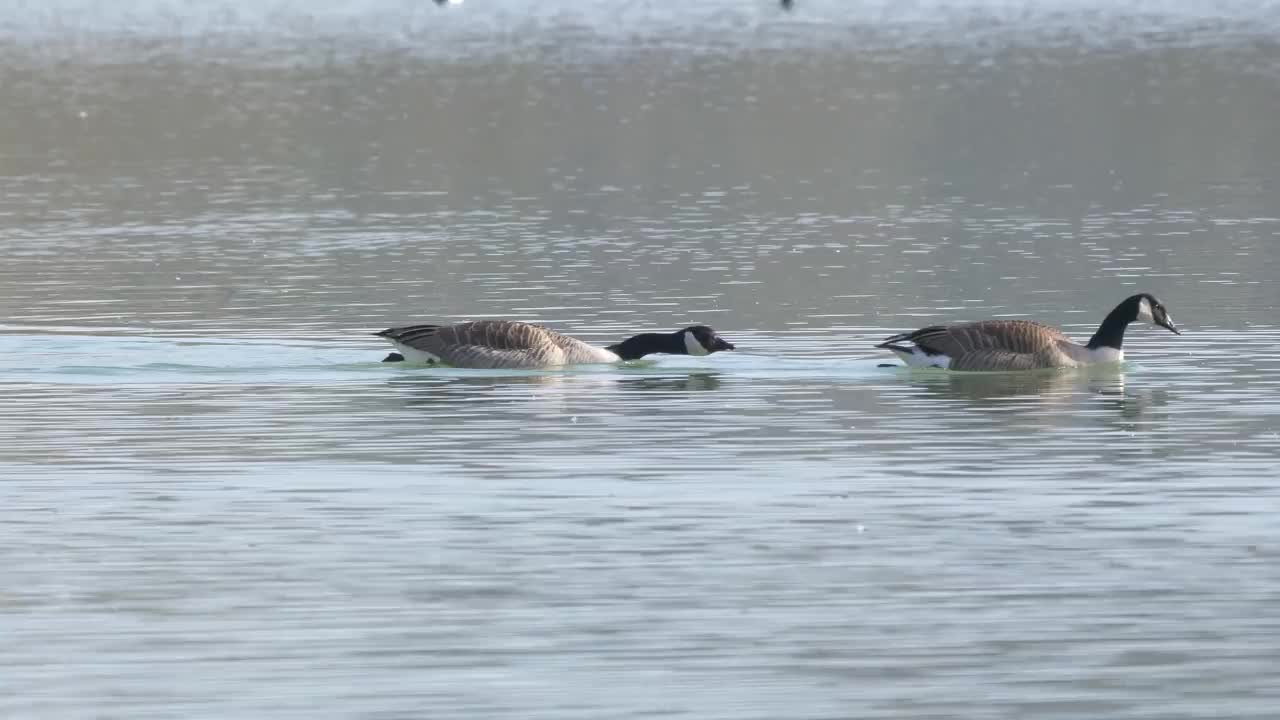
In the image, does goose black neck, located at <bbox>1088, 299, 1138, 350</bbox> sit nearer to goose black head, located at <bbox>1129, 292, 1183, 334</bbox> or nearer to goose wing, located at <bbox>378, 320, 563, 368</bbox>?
goose black head, located at <bbox>1129, 292, 1183, 334</bbox>

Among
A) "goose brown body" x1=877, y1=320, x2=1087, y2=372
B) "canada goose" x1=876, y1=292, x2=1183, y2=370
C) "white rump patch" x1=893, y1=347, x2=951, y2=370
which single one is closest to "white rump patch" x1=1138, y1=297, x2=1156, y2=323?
"canada goose" x1=876, y1=292, x2=1183, y2=370

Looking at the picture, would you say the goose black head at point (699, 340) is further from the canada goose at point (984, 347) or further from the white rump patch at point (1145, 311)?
the white rump patch at point (1145, 311)

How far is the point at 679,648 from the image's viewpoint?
15.1 metres

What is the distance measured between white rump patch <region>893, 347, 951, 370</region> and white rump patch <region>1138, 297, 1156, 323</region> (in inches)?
88.9

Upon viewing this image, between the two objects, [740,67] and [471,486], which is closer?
[471,486]

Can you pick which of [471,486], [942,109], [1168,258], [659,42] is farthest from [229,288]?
[659,42]

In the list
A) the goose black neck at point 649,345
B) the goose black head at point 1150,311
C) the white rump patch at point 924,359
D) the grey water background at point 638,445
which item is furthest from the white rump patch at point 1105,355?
the goose black neck at point 649,345

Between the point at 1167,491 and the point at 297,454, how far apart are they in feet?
20.8

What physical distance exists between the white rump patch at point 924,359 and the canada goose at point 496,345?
1.94 m

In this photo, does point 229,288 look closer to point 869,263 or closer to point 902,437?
point 869,263

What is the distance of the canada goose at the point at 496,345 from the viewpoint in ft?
88.8

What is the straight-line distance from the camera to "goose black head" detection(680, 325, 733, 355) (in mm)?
27453

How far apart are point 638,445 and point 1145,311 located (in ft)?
25.6

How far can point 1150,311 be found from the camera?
1117 inches
